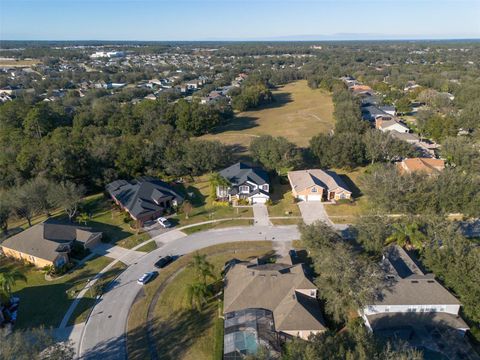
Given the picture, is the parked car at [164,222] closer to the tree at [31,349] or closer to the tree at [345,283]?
the tree at [345,283]

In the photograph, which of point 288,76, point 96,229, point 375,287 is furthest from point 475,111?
point 288,76

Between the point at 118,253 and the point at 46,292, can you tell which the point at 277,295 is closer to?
the point at 118,253

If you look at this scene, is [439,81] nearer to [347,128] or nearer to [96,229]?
[347,128]

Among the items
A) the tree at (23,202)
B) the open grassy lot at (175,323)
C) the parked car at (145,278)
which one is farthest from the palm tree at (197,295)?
the tree at (23,202)

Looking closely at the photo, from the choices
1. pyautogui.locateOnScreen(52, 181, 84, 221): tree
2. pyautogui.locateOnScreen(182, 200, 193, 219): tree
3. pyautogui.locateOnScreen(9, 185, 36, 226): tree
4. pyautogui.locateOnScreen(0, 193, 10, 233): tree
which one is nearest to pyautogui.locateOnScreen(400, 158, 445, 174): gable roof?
pyautogui.locateOnScreen(182, 200, 193, 219): tree

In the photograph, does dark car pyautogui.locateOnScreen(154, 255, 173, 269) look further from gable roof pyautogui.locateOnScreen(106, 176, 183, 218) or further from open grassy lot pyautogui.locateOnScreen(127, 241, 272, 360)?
gable roof pyautogui.locateOnScreen(106, 176, 183, 218)
